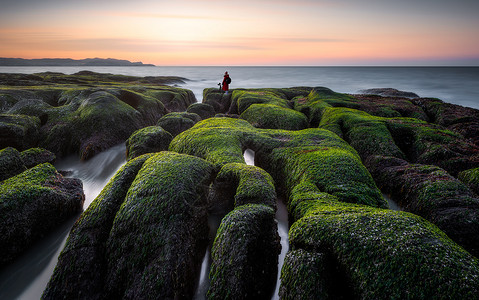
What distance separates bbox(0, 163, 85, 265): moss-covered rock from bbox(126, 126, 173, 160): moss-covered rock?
100 inches

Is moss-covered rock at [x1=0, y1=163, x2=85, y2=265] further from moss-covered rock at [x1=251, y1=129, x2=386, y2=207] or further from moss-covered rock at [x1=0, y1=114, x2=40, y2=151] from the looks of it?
moss-covered rock at [x1=251, y1=129, x2=386, y2=207]

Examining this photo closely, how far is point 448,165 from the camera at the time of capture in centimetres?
784

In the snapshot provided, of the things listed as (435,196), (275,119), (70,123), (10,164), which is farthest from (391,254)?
(70,123)

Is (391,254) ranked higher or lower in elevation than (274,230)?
higher

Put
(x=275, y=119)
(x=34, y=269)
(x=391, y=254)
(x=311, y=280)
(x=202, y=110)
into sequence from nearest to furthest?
1. (x=391, y=254)
2. (x=311, y=280)
3. (x=34, y=269)
4. (x=275, y=119)
5. (x=202, y=110)

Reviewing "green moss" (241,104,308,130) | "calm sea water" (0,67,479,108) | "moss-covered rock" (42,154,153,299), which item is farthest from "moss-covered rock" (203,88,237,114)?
"moss-covered rock" (42,154,153,299)

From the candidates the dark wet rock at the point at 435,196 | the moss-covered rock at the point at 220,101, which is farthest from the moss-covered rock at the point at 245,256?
the moss-covered rock at the point at 220,101

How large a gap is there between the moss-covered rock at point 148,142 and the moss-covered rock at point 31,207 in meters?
2.54

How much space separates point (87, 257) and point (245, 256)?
300 centimetres

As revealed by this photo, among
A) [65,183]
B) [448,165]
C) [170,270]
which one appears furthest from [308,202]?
[65,183]

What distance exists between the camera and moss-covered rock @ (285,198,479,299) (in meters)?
2.85

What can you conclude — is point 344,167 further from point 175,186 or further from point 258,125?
point 258,125

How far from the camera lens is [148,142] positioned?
30.7ft

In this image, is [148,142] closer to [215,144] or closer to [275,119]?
[215,144]
